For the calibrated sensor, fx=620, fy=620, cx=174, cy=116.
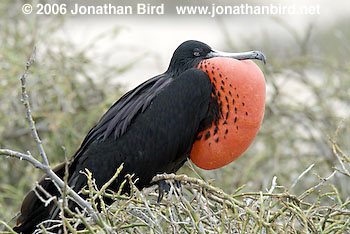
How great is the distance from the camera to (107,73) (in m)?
4.06

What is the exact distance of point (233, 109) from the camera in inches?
94.8

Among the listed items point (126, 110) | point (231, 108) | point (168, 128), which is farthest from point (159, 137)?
point (231, 108)

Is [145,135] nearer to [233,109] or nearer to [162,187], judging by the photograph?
[162,187]

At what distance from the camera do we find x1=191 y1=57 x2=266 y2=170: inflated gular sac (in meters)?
2.37

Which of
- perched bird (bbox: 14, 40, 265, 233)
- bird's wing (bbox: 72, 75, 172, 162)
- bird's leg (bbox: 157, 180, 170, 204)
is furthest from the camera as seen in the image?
bird's wing (bbox: 72, 75, 172, 162)

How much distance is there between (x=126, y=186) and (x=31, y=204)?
1.29 ft

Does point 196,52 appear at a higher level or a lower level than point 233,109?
higher

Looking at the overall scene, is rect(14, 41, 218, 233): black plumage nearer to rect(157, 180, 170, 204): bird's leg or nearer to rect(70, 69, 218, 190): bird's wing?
rect(70, 69, 218, 190): bird's wing

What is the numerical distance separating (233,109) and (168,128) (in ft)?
1.00

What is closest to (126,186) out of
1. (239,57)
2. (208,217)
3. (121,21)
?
(239,57)

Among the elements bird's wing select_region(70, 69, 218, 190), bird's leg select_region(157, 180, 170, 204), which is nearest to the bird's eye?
bird's wing select_region(70, 69, 218, 190)

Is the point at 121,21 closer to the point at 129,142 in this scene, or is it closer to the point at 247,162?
the point at 247,162

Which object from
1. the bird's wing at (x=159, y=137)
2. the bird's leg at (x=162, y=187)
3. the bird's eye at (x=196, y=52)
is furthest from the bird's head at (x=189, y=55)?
the bird's leg at (x=162, y=187)

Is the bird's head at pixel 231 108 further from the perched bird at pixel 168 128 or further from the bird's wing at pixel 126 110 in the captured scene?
the bird's wing at pixel 126 110
